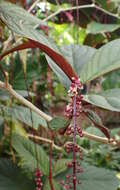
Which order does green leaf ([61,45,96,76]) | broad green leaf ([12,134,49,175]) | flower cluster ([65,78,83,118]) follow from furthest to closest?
1. broad green leaf ([12,134,49,175])
2. green leaf ([61,45,96,76])
3. flower cluster ([65,78,83,118])

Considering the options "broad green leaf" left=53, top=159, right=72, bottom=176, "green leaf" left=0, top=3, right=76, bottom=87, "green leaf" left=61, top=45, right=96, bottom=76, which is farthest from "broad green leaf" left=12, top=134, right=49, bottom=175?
"green leaf" left=0, top=3, right=76, bottom=87

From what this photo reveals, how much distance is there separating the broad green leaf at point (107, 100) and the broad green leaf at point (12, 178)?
0.31 metres

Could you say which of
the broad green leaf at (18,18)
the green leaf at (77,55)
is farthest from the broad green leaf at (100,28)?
the broad green leaf at (18,18)

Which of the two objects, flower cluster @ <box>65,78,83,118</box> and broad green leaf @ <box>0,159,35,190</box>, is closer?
flower cluster @ <box>65,78,83,118</box>

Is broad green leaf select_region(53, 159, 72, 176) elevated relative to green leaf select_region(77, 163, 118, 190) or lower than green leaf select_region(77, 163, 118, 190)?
elevated

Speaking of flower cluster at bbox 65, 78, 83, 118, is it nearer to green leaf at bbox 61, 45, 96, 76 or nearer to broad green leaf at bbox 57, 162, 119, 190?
green leaf at bbox 61, 45, 96, 76

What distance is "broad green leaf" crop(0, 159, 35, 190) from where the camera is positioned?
80 centimetres

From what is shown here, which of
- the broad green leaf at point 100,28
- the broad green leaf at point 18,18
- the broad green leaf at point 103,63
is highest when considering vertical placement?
the broad green leaf at point 100,28

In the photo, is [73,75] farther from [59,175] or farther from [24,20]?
[59,175]

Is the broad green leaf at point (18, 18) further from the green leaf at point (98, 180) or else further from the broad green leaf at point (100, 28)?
the broad green leaf at point (100, 28)

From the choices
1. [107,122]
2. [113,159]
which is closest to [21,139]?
[113,159]

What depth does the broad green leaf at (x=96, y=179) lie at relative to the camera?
80 cm

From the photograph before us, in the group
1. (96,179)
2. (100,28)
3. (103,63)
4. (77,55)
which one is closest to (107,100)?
(103,63)

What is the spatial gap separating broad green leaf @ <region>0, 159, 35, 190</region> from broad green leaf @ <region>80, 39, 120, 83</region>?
1.00 ft
